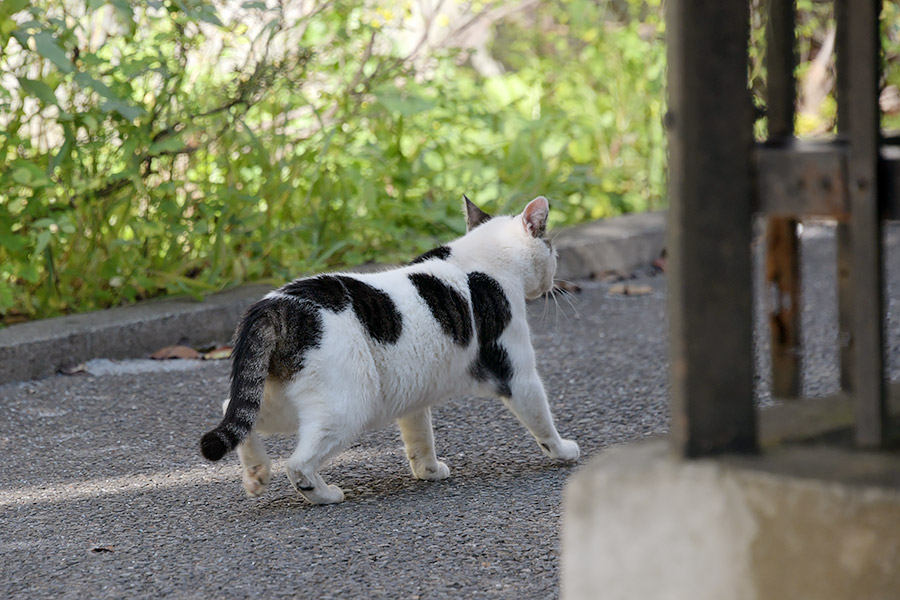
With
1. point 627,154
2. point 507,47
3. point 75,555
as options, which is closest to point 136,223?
point 75,555

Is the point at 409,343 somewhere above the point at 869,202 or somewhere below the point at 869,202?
below

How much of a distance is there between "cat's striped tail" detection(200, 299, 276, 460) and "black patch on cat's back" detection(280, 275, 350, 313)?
10 cm

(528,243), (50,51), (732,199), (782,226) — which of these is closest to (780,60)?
(782,226)

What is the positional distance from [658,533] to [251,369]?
153 centimetres

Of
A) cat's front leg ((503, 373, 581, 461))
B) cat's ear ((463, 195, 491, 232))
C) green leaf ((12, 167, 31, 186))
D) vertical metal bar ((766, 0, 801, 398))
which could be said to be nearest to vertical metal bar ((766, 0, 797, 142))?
vertical metal bar ((766, 0, 801, 398))

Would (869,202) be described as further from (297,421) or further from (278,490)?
(278,490)

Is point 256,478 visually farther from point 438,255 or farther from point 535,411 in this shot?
point 438,255

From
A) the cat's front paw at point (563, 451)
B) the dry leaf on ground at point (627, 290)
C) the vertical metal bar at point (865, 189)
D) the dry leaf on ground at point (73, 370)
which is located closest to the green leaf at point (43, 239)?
the dry leaf on ground at point (73, 370)

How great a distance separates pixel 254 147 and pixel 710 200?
400 centimetres

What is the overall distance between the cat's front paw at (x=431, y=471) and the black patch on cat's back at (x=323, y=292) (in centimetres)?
57

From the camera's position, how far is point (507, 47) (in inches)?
361

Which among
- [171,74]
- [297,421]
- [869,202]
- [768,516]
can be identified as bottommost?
[297,421]

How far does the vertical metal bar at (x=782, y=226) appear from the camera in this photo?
186 cm

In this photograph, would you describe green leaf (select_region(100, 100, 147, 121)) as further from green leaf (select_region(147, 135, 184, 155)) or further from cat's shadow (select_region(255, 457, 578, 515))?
cat's shadow (select_region(255, 457, 578, 515))
